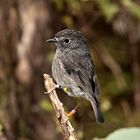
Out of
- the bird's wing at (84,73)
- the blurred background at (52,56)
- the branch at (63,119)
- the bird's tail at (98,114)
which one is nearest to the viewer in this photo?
the branch at (63,119)

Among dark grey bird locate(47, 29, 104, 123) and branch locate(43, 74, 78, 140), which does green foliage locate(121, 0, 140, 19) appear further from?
branch locate(43, 74, 78, 140)

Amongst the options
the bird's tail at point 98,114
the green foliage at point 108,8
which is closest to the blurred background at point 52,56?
the green foliage at point 108,8

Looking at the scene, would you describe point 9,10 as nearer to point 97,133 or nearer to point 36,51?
point 36,51

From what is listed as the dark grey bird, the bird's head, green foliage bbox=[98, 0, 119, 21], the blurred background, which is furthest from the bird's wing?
green foliage bbox=[98, 0, 119, 21]

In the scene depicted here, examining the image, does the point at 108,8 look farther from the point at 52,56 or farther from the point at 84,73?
the point at 84,73

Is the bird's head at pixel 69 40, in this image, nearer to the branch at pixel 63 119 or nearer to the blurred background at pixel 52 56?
the branch at pixel 63 119

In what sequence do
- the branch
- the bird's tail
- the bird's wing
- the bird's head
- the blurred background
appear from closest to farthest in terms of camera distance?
1. the branch
2. the bird's tail
3. the bird's wing
4. the bird's head
5. the blurred background

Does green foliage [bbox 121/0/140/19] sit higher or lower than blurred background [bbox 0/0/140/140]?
higher

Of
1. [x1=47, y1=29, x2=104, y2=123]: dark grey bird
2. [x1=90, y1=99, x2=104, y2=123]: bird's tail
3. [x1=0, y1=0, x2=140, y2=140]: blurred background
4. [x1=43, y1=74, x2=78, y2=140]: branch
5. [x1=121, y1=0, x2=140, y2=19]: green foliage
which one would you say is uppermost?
[x1=43, y1=74, x2=78, y2=140]: branch

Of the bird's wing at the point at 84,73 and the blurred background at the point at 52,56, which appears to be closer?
the bird's wing at the point at 84,73
